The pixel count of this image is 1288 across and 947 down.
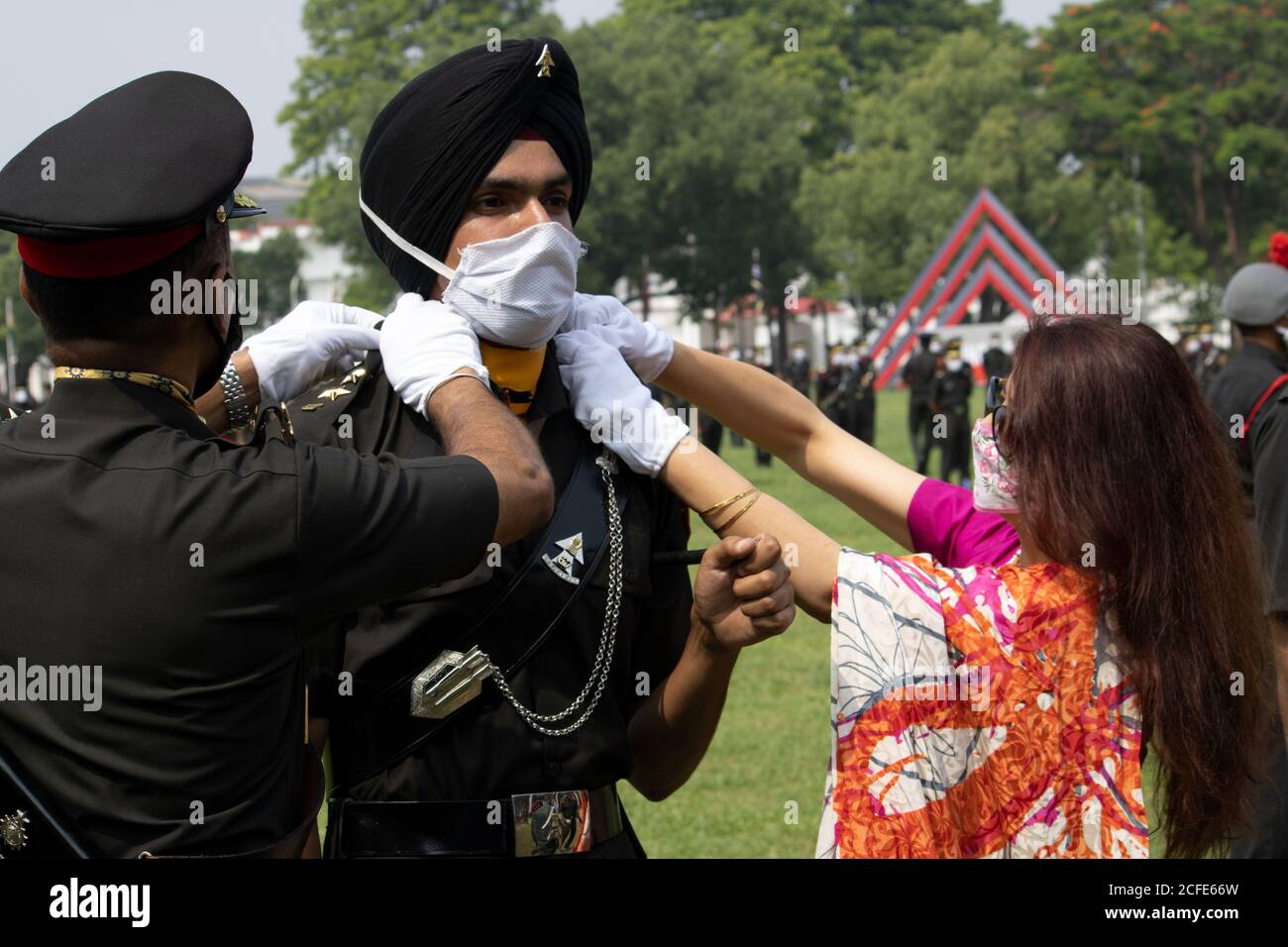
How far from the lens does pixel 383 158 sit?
2.93 metres

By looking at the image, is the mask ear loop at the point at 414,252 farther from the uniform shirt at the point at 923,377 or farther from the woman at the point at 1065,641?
the uniform shirt at the point at 923,377

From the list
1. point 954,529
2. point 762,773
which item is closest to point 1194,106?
point 762,773

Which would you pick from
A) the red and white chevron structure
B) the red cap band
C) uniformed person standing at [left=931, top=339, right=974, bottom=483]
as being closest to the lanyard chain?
the red cap band

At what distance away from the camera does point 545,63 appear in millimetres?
2848

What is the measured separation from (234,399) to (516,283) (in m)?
0.54

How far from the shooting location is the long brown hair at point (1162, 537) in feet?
8.61

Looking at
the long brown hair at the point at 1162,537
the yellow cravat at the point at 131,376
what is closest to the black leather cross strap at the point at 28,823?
the yellow cravat at the point at 131,376

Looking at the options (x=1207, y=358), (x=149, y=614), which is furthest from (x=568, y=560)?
(x=1207, y=358)

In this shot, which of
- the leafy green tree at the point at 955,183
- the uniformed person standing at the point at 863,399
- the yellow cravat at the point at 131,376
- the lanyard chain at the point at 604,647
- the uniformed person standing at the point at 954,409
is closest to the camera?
the yellow cravat at the point at 131,376

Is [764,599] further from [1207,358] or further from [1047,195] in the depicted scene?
A: [1047,195]

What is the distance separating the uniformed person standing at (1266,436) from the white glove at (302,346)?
1615 millimetres

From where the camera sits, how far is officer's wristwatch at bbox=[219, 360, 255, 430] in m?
2.74

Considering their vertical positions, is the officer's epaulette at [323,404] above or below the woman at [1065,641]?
above

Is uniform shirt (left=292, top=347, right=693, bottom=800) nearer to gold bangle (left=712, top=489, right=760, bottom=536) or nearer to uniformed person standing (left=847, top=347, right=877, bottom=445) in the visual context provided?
gold bangle (left=712, top=489, right=760, bottom=536)
